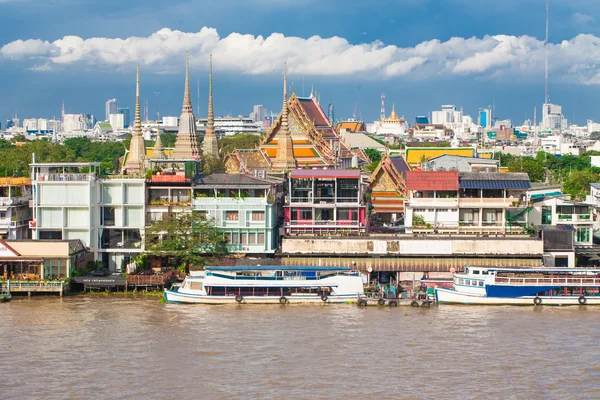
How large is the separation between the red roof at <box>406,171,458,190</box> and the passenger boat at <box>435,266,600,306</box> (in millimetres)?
7565

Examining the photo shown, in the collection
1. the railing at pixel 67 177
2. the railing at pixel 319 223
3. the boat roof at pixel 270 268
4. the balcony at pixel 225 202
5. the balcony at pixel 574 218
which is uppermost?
the railing at pixel 67 177

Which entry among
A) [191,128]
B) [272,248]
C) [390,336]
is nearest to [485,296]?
[390,336]

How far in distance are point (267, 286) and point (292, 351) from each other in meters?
8.81

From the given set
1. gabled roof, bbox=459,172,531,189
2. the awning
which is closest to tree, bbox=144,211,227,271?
the awning

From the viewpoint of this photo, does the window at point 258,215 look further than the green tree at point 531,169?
No

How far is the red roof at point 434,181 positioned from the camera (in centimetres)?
5028

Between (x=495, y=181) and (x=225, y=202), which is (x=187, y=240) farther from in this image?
(x=495, y=181)

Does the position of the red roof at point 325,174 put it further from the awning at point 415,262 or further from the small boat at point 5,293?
the small boat at point 5,293

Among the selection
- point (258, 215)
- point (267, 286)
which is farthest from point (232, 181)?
point (267, 286)

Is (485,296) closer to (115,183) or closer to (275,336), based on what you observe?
A: (275,336)

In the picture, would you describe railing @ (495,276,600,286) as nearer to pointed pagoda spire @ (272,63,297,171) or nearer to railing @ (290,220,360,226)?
railing @ (290,220,360,226)

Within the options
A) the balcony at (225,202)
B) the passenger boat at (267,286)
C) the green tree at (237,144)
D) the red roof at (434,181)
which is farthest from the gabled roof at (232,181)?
the green tree at (237,144)

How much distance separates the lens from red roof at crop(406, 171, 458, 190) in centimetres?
5028

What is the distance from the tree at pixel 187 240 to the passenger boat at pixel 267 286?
3.26m
